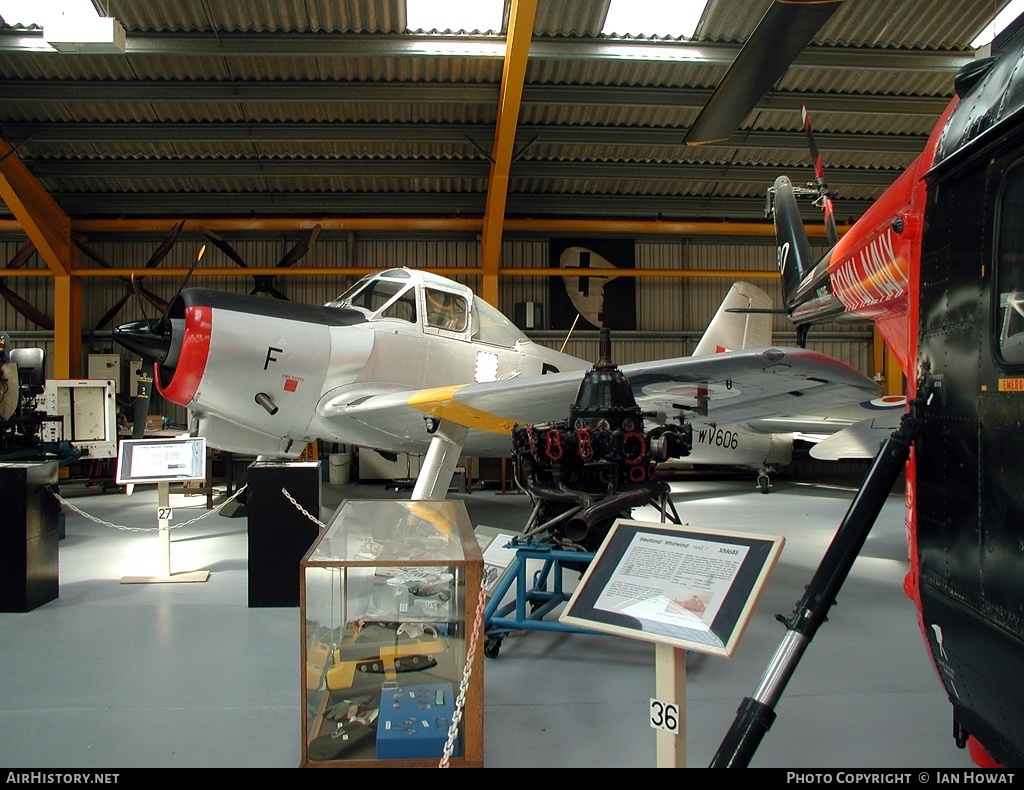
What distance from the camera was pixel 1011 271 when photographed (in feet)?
5.42

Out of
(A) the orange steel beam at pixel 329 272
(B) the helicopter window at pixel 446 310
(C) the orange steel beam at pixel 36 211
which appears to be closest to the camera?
(B) the helicopter window at pixel 446 310

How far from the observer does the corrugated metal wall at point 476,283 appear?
1305 centimetres

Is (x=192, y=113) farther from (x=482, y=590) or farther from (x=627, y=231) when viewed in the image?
(x=482, y=590)

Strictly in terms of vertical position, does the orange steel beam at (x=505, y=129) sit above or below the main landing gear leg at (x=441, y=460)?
above

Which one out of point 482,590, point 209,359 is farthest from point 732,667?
point 209,359

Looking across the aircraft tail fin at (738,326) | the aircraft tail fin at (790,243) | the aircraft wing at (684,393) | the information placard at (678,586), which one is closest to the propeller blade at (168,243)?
the aircraft wing at (684,393)

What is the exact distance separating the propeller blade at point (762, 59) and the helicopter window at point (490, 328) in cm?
350

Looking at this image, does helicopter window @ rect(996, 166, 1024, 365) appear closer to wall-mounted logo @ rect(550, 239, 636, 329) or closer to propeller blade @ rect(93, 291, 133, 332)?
wall-mounted logo @ rect(550, 239, 636, 329)

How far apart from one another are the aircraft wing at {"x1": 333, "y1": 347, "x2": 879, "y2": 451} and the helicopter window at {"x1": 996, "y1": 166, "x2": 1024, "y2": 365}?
6.74ft

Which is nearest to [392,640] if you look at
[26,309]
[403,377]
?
[403,377]

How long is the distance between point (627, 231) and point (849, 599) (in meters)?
9.03

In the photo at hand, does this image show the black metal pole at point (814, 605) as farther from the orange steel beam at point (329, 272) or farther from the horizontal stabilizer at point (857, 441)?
the orange steel beam at point (329, 272)

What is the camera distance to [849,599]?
4.74m

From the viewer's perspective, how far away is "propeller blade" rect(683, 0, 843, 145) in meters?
3.24
